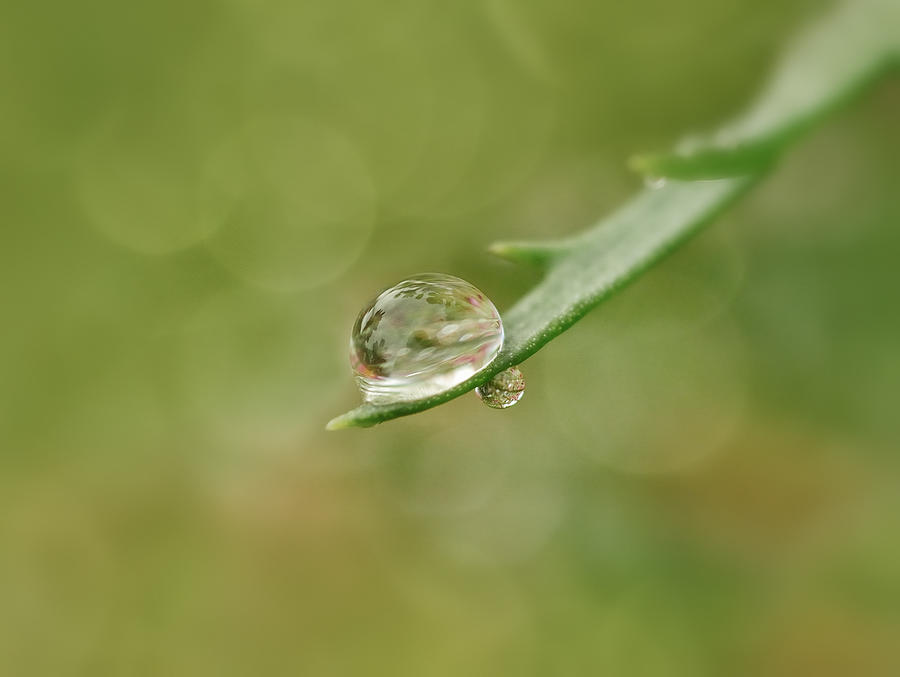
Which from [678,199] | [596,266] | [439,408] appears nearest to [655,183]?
[678,199]

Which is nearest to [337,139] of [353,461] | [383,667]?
[353,461]

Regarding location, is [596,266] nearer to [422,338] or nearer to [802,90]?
[422,338]

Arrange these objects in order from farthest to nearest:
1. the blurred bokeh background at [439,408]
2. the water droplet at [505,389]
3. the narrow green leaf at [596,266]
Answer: the blurred bokeh background at [439,408] < the water droplet at [505,389] < the narrow green leaf at [596,266]

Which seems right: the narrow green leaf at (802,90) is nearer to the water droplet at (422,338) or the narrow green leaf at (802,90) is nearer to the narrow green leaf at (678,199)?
the narrow green leaf at (678,199)

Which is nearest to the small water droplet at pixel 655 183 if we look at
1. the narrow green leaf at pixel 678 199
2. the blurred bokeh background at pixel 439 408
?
the narrow green leaf at pixel 678 199

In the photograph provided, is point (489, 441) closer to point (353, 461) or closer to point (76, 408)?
point (353, 461)
